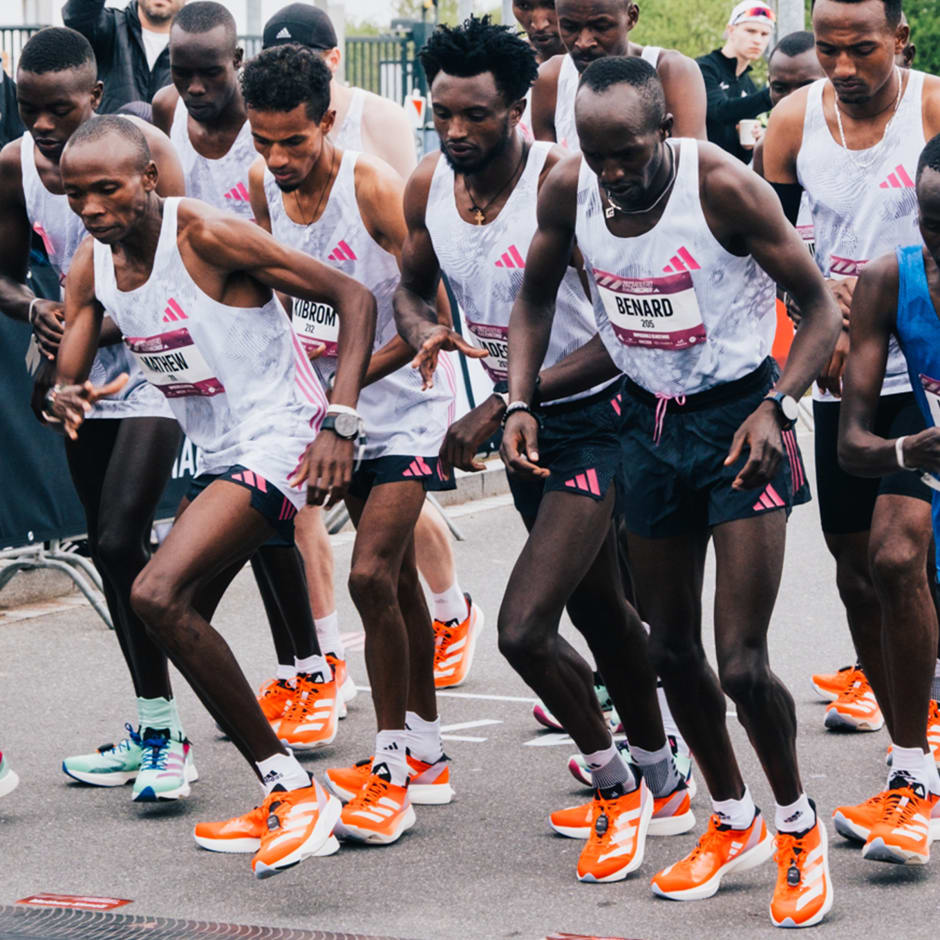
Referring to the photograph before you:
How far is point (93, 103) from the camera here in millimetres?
6234

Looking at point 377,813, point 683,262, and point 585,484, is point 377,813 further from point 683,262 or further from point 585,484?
point 683,262

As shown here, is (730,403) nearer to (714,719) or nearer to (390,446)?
(714,719)

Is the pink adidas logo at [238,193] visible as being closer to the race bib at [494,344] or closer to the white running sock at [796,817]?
the race bib at [494,344]

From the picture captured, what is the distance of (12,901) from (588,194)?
2.40 metres

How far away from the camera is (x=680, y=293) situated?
4910mm

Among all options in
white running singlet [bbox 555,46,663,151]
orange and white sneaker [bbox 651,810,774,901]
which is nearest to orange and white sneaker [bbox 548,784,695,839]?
orange and white sneaker [bbox 651,810,774,901]

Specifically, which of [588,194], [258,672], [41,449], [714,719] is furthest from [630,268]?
[41,449]

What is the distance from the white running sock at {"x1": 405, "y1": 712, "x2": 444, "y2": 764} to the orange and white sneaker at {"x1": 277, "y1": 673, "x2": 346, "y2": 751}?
27.3 inches

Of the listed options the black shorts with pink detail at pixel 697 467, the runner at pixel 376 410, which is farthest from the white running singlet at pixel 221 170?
the black shorts with pink detail at pixel 697 467

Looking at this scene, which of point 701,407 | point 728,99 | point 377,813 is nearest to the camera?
point 701,407

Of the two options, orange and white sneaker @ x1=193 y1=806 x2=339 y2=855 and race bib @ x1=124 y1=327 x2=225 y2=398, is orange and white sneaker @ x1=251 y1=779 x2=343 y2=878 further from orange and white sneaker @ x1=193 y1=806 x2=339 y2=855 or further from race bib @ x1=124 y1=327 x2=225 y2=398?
race bib @ x1=124 y1=327 x2=225 y2=398

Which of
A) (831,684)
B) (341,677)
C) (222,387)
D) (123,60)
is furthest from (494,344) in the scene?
(123,60)

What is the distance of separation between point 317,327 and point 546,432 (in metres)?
1.00

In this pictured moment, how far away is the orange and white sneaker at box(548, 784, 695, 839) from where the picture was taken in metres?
5.55
